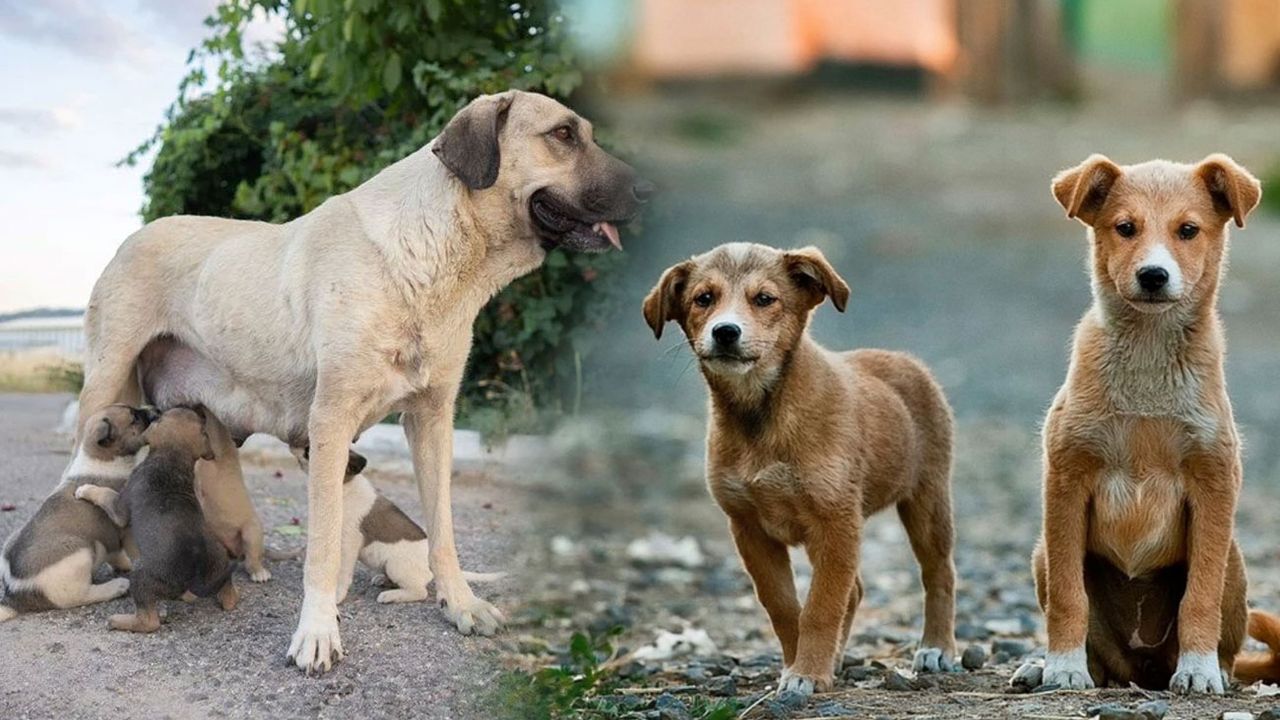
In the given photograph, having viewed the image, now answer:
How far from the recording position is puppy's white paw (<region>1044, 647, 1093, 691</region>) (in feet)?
8.53

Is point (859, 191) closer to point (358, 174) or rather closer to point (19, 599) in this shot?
point (358, 174)

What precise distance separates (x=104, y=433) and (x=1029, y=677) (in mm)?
2402

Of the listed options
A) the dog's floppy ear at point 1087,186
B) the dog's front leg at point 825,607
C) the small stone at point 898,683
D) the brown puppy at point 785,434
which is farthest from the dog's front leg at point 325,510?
the dog's floppy ear at point 1087,186

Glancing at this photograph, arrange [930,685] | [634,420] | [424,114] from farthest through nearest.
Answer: [634,420] → [424,114] → [930,685]

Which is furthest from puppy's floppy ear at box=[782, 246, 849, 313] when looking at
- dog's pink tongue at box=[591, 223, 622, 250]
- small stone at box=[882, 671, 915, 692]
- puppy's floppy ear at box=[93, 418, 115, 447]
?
puppy's floppy ear at box=[93, 418, 115, 447]

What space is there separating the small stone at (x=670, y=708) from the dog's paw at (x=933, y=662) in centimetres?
67

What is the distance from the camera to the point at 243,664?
2.87 m

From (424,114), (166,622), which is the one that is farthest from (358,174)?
(166,622)

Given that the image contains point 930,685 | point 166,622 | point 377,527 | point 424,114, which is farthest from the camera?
point 424,114

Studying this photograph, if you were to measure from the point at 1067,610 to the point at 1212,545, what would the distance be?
0.32m

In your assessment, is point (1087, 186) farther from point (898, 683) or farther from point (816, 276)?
point (898, 683)

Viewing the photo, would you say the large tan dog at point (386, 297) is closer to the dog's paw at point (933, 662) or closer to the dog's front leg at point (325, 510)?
the dog's front leg at point (325, 510)

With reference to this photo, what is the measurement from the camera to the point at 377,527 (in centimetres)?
340

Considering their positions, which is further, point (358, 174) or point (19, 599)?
point (358, 174)
